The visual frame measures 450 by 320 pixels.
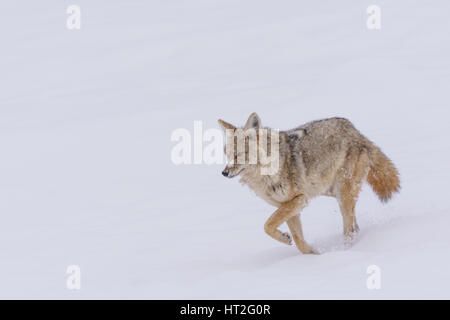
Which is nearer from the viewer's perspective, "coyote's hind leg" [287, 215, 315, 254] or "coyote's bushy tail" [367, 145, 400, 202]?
"coyote's hind leg" [287, 215, 315, 254]

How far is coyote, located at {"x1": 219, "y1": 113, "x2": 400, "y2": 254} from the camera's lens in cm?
753

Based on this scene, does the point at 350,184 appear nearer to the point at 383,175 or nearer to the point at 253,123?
the point at 383,175

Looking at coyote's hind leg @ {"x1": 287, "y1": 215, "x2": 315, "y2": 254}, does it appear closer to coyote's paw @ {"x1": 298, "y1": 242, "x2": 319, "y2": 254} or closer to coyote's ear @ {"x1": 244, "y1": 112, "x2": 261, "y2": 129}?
coyote's paw @ {"x1": 298, "y1": 242, "x2": 319, "y2": 254}

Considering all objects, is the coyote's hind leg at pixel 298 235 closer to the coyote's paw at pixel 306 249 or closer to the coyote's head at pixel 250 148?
the coyote's paw at pixel 306 249

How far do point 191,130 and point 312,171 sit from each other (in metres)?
7.98

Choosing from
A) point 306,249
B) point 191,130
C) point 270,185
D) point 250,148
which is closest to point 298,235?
point 306,249

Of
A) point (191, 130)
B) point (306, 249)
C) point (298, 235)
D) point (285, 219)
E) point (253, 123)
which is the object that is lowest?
point (306, 249)

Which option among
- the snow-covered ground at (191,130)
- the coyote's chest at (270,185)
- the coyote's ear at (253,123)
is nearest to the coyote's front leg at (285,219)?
the coyote's chest at (270,185)

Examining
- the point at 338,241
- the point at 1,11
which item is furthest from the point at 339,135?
the point at 1,11

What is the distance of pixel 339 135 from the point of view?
790cm

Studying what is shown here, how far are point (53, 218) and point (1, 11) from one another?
21.6 m

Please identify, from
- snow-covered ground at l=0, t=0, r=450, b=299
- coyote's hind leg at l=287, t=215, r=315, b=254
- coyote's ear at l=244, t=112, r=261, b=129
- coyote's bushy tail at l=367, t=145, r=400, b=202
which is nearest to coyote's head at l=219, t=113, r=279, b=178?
coyote's ear at l=244, t=112, r=261, b=129

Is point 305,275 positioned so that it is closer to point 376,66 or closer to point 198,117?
point 198,117

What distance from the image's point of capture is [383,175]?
7965mm
